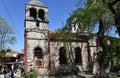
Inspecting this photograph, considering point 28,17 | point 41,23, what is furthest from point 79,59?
point 28,17

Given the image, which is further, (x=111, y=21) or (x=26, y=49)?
(x=26, y=49)

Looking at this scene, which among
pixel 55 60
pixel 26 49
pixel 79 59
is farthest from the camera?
pixel 79 59

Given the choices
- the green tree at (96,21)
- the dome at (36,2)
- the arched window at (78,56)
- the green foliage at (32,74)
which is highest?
the dome at (36,2)

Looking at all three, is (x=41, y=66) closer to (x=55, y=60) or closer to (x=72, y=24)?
(x=55, y=60)

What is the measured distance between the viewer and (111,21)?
24.5m

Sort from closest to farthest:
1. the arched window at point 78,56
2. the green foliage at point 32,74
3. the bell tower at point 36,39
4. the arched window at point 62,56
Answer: the green foliage at point 32,74 < the bell tower at point 36,39 < the arched window at point 62,56 < the arched window at point 78,56

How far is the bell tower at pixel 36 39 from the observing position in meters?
26.7

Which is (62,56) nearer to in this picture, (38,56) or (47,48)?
(47,48)

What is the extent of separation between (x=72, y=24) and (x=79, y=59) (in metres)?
5.86

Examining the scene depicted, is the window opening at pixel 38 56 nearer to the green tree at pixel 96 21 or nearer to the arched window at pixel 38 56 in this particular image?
the arched window at pixel 38 56

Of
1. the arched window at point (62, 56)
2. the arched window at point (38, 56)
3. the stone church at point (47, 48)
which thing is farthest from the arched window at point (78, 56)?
the arched window at point (38, 56)

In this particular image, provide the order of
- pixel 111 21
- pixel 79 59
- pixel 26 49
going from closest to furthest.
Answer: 1. pixel 111 21
2. pixel 26 49
3. pixel 79 59

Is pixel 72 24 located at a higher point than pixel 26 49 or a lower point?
higher

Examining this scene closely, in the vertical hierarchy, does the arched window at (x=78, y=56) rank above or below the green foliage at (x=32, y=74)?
above
